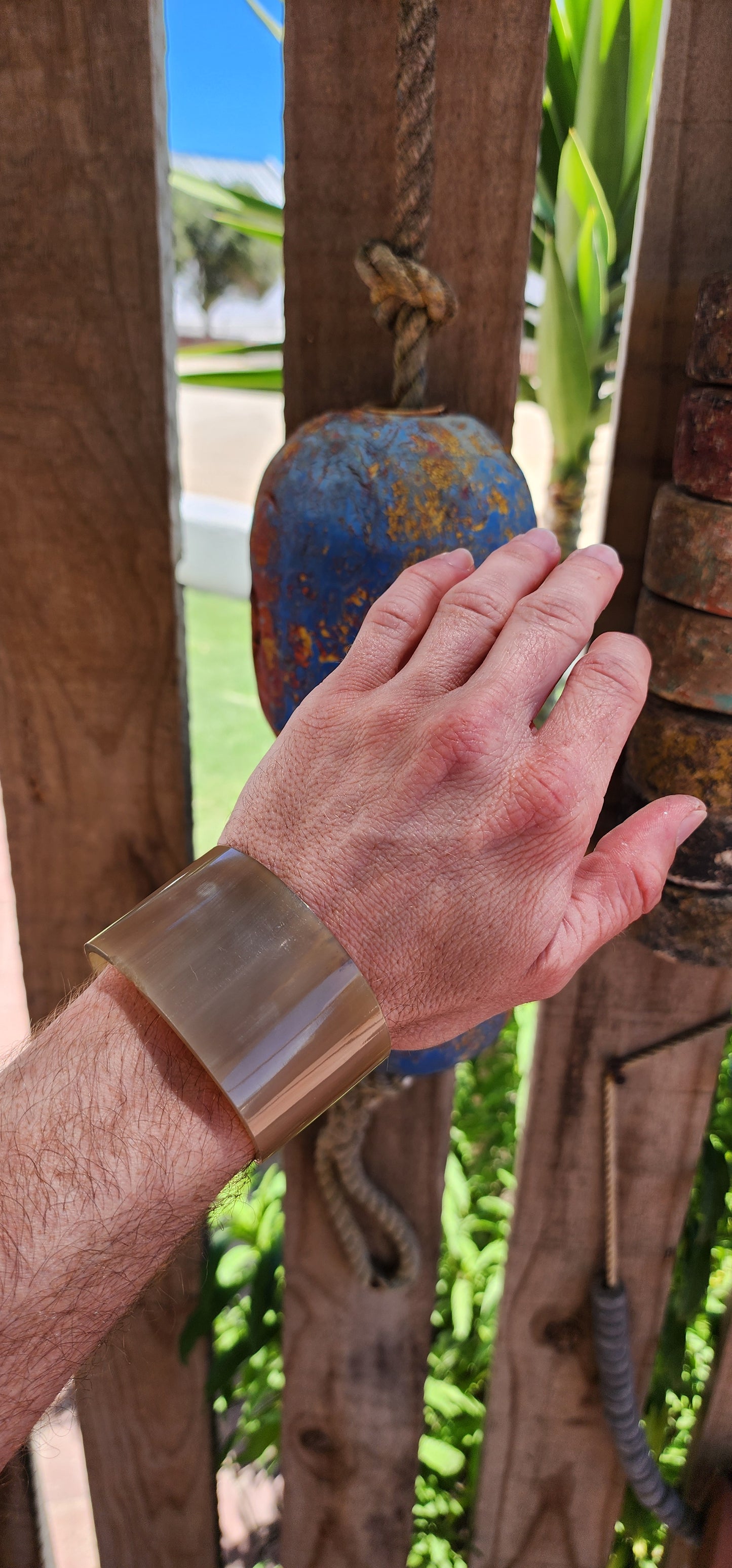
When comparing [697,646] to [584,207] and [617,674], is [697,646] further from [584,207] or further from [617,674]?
[584,207]

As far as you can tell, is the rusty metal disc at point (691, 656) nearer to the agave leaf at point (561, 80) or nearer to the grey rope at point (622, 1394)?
the agave leaf at point (561, 80)

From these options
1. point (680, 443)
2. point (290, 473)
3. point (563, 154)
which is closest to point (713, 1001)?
point (680, 443)

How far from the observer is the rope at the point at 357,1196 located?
0.95m

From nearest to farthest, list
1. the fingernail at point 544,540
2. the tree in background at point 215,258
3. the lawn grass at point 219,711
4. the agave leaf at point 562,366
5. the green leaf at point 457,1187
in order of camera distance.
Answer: the fingernail at point 544,540, the agave leaf at point 562,366, the green leaf at point 457,1187, the lawn grass at point 219,711, the tree in background at point 215,258

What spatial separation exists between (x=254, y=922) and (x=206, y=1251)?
83 cm

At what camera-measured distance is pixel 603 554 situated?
65cm

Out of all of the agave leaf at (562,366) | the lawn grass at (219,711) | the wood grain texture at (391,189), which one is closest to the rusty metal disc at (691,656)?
the wood grain texture at (391,189)

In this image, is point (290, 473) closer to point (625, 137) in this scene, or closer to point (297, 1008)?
point (297, 1008)

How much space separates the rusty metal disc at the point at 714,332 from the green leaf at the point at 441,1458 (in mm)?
1452

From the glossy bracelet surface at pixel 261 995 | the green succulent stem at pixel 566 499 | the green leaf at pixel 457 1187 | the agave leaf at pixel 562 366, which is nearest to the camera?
the glossy bracelet surface at pixel 261 995

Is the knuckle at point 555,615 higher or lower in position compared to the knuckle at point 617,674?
Answer: higher

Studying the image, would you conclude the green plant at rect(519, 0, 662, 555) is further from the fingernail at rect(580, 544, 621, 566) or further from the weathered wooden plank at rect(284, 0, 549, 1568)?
the fingernail at rect(580, 544, 621, 566)

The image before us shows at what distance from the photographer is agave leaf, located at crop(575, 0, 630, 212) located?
0.91 metres

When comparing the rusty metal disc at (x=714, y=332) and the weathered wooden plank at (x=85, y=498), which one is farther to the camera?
the weathered wooden plank at (x=85, y=498)
